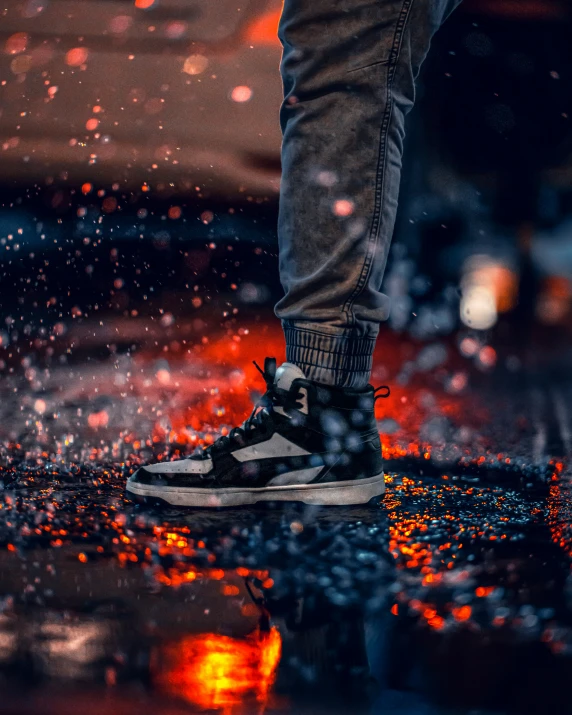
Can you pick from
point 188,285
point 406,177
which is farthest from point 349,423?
point 406,177

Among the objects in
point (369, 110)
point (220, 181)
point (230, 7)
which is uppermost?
point (230, 7)

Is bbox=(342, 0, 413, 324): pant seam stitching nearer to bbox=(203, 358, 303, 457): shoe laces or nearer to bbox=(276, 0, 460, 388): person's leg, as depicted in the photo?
bbox=(276, 0, 460, 388): person's leg

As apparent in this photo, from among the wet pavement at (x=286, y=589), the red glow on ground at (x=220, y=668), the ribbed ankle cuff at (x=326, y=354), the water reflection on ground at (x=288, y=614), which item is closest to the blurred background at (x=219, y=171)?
the wet pavement at (x=286, y=589)

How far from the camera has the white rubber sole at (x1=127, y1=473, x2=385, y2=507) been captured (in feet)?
3.11

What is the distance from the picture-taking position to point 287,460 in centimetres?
98

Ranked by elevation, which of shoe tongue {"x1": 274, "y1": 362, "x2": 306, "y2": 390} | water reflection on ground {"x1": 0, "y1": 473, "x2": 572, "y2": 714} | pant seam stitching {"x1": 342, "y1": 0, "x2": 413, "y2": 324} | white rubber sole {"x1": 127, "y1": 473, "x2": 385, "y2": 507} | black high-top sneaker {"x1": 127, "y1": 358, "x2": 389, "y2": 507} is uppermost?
pant seam stitching {"x1": 342, "y1": 0, "x2": 413, "y2": 324}

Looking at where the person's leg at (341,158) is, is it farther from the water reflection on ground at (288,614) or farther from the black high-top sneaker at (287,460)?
the water reflection on ground at (288,614)

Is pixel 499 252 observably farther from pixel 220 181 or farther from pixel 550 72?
pixel 220 181

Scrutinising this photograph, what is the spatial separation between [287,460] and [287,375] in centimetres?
11

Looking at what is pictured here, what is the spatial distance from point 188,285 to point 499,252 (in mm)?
928

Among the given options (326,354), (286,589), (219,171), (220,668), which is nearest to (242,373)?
(219,171)

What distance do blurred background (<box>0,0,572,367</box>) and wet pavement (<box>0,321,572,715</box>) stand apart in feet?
2.72

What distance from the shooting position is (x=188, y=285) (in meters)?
2.18

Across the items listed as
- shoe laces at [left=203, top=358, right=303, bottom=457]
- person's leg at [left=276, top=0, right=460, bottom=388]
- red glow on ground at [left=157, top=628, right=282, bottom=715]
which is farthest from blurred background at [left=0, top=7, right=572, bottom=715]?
person's leg at [left=276, top=0, right=460, bottom=388]
